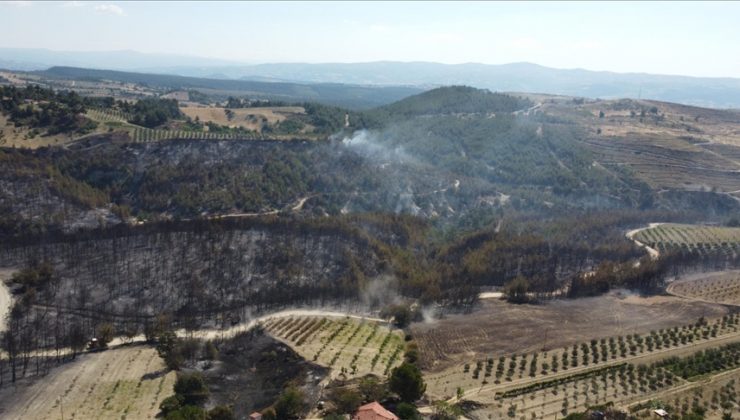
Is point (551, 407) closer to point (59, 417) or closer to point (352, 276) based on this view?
point (352, 276)

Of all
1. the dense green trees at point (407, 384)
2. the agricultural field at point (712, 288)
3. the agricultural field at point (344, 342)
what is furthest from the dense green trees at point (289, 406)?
the agricultural field at point (712, 288)

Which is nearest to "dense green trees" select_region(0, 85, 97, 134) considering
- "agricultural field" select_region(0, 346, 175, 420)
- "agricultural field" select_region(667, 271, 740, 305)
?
"agricultural field" select_region(0, 346, 175, 420)

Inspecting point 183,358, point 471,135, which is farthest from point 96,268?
point 471,135

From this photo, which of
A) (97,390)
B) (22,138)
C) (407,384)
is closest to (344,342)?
(407,384)

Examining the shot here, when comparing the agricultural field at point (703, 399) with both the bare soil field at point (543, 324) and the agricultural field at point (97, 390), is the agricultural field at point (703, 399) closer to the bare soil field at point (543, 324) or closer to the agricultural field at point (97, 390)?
the bare soil field at point (543, 324)

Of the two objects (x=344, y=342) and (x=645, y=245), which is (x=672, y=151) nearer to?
(x=645, y=245)

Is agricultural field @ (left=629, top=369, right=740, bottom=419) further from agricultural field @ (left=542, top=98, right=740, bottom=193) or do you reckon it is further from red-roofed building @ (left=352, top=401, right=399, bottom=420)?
agricultural field @ (left=542, top=98, right=740, bottom=193)
